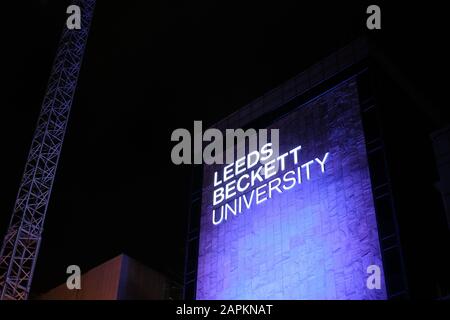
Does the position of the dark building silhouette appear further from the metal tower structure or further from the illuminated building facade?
the illuminated building facade

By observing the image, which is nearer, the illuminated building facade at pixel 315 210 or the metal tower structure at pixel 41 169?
the illuminated building facade at pixel 315 210

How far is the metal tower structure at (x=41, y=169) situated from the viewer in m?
49.8

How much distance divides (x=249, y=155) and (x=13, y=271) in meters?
22.5

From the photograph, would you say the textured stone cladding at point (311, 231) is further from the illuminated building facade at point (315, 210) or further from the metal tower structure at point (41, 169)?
the metal tower structure at point (41, 169)

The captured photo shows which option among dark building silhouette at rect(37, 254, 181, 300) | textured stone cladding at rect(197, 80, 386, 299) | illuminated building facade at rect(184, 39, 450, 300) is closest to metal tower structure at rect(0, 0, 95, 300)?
dark building silhouette at rect(37, 254, 181, 300)

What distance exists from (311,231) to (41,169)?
27.3m

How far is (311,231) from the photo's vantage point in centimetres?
4019

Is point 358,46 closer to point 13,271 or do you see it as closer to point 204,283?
point 204,283

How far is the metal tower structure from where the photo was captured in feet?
163

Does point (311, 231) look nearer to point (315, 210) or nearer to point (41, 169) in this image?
point (315, 210)

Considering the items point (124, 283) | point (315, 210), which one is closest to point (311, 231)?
point (315, 210)

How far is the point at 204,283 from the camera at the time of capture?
4544 centimetres

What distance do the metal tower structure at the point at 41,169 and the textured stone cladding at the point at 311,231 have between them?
15.7 meters

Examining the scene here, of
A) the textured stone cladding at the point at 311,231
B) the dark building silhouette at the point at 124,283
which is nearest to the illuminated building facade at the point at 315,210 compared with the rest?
the textured stone cladding at the point at 311,231
